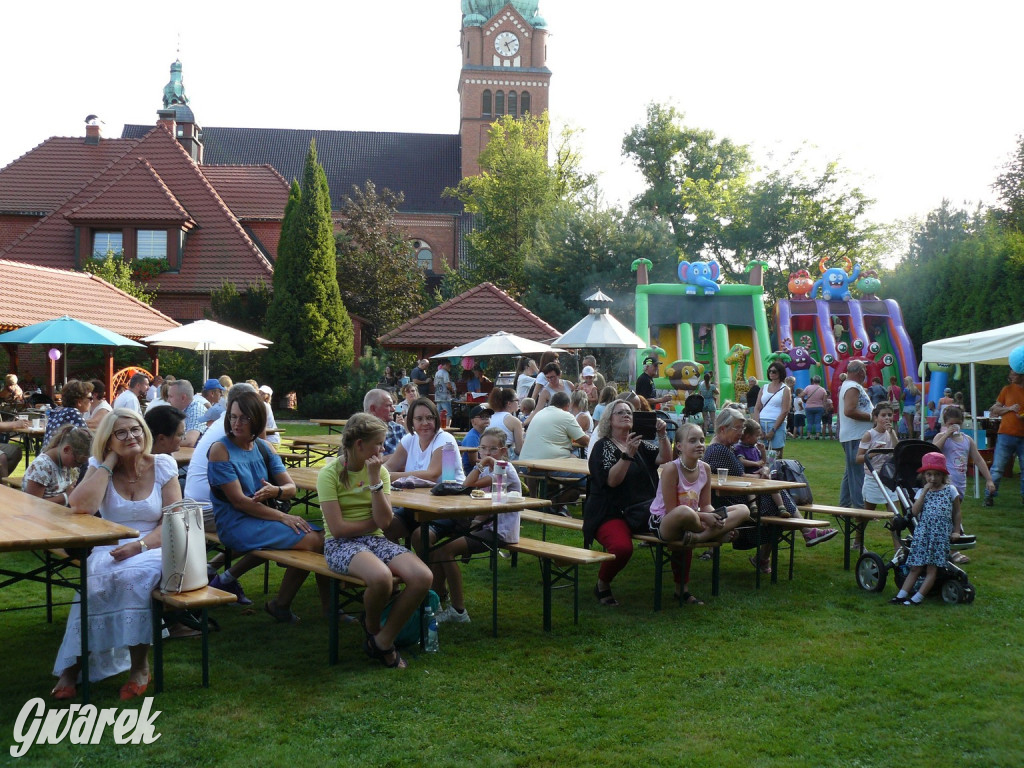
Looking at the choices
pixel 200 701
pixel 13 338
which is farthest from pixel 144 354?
pixel 200 701

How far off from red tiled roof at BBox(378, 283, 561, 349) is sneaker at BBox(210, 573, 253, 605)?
53.3ft

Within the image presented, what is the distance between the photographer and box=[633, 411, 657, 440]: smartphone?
22.5 feet

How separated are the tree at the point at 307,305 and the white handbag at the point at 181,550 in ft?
74.1

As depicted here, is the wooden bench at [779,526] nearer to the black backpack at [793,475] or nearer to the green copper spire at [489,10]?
the black backpack at [793,475]

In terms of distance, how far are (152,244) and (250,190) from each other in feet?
20.0

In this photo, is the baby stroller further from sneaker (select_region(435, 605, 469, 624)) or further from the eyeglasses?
the eyeglasses

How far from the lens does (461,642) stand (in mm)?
5953

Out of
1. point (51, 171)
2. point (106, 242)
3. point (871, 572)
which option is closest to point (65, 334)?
point (871, 572)

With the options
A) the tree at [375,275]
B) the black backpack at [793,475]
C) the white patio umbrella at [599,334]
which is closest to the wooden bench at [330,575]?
the black backpack at [793,475]

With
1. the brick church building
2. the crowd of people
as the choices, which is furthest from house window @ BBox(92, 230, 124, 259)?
the crowd of people

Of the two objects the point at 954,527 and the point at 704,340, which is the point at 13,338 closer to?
the point at 954,527

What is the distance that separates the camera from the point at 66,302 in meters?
21.7

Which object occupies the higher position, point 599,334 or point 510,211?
point 510,211

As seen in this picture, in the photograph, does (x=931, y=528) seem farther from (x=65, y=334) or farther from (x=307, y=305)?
(x=307, y=305)
